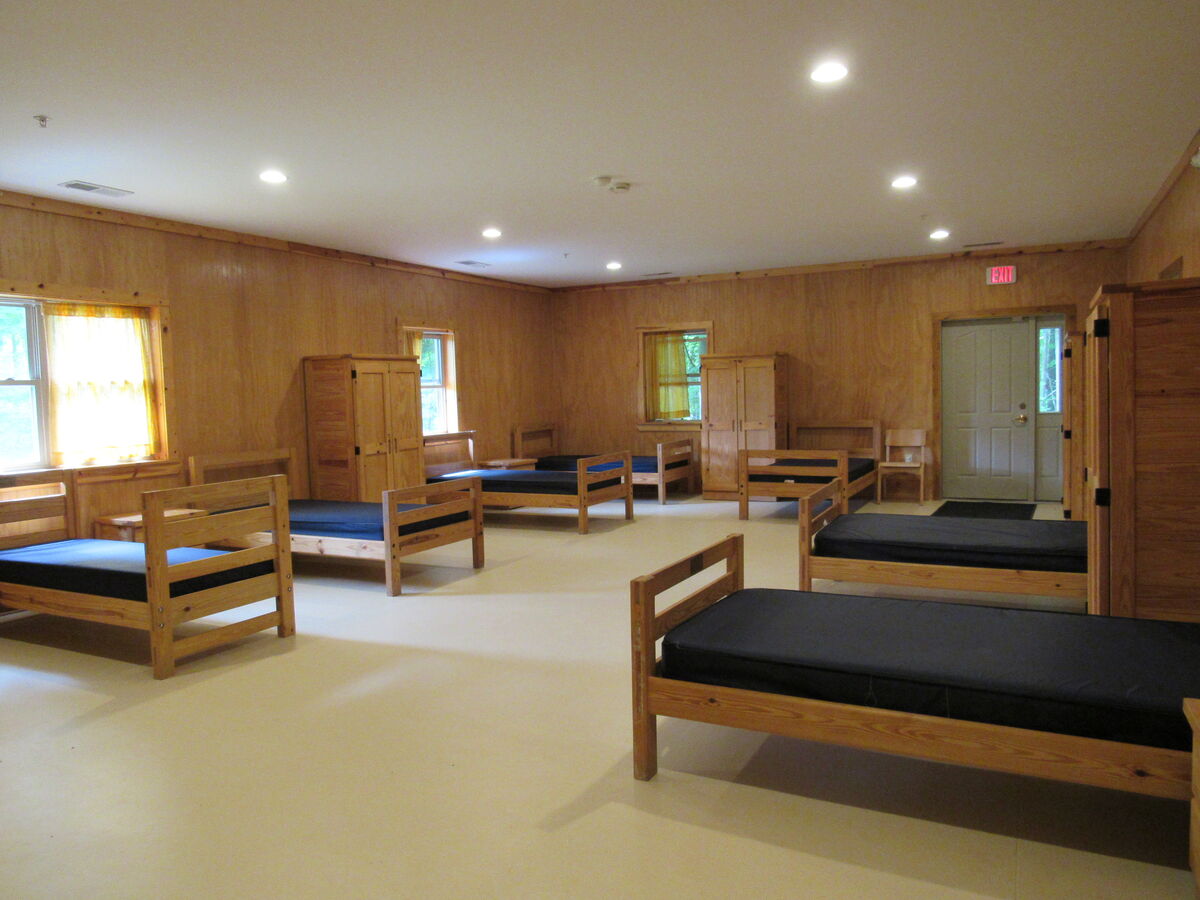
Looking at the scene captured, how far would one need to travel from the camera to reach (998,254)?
820 centimetres

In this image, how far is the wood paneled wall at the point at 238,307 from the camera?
5.39m

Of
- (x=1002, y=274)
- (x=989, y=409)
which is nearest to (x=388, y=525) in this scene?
(x=989, y=409)

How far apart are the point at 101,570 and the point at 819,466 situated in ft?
18.8

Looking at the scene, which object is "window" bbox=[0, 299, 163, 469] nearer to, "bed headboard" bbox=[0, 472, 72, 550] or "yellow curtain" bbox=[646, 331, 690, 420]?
"bed headboard" bbox=[0, 472, 72, 550]

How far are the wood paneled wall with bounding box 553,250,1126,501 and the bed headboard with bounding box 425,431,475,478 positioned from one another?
196 centimetres

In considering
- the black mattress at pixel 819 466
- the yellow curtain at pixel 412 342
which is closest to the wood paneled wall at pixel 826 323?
the black mattress at pixel 819 466

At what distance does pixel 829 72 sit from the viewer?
11.3ft

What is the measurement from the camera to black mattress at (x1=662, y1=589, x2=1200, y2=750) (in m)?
2.08

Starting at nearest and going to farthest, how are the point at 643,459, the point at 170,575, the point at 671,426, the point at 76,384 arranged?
1. the point at 170,575
2. the point at 76,384
3. the point at 643,459
4. the point at 671,426

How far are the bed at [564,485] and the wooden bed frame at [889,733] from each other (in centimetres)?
432

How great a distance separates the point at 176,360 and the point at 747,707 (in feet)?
17.1

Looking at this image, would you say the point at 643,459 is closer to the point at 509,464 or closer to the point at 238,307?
the point at 509,464

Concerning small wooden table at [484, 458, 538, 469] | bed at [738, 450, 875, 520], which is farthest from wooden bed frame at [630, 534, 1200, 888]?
small wooden table at [484, 458, 538, 469]

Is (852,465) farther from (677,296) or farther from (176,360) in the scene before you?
(176,360)
